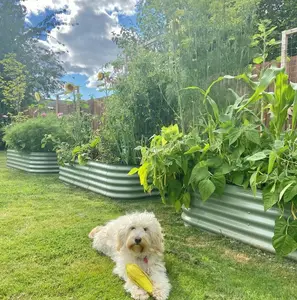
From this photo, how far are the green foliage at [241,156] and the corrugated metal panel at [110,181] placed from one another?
3.20ft

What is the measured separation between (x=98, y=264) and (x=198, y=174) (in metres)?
0.99

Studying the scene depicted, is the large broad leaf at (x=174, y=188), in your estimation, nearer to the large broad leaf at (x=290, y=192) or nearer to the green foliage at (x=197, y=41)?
the green foliage at (x=197, y=41)

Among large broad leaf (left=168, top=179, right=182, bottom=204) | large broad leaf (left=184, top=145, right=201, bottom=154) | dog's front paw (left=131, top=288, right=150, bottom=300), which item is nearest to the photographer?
dog's front paw (left=131, top=288, right=150, bottom=300)

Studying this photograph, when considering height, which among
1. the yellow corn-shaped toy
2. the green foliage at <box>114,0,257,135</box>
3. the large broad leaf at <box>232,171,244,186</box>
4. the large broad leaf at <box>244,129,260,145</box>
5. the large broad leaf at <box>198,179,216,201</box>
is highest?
the green foliage at <box>114,0,257,135</box>

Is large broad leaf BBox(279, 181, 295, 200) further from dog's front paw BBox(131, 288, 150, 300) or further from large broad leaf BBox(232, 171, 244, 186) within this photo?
dog's front paw BBox(131, 288, 150, 300)

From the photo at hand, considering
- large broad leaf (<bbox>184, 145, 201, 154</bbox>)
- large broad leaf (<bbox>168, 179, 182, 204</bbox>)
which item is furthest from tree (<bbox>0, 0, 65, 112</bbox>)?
large broad leaf (<bbox>184, 145, 201, 154</bbox>)

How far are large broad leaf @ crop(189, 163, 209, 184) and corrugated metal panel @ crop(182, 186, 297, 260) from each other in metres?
0.23

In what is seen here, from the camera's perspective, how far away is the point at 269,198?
192 centimetres

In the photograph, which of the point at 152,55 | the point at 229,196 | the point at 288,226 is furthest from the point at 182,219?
the point at 152,55

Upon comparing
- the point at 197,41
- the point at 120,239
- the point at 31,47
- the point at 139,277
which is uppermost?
the point at 31,47

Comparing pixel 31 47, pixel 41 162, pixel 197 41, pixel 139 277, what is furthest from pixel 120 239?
pixel 31 47

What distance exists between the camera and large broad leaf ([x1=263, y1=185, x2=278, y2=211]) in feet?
6.22

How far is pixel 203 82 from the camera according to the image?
10.1 ft

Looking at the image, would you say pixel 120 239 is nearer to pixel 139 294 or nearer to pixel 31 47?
pixel 139 294
